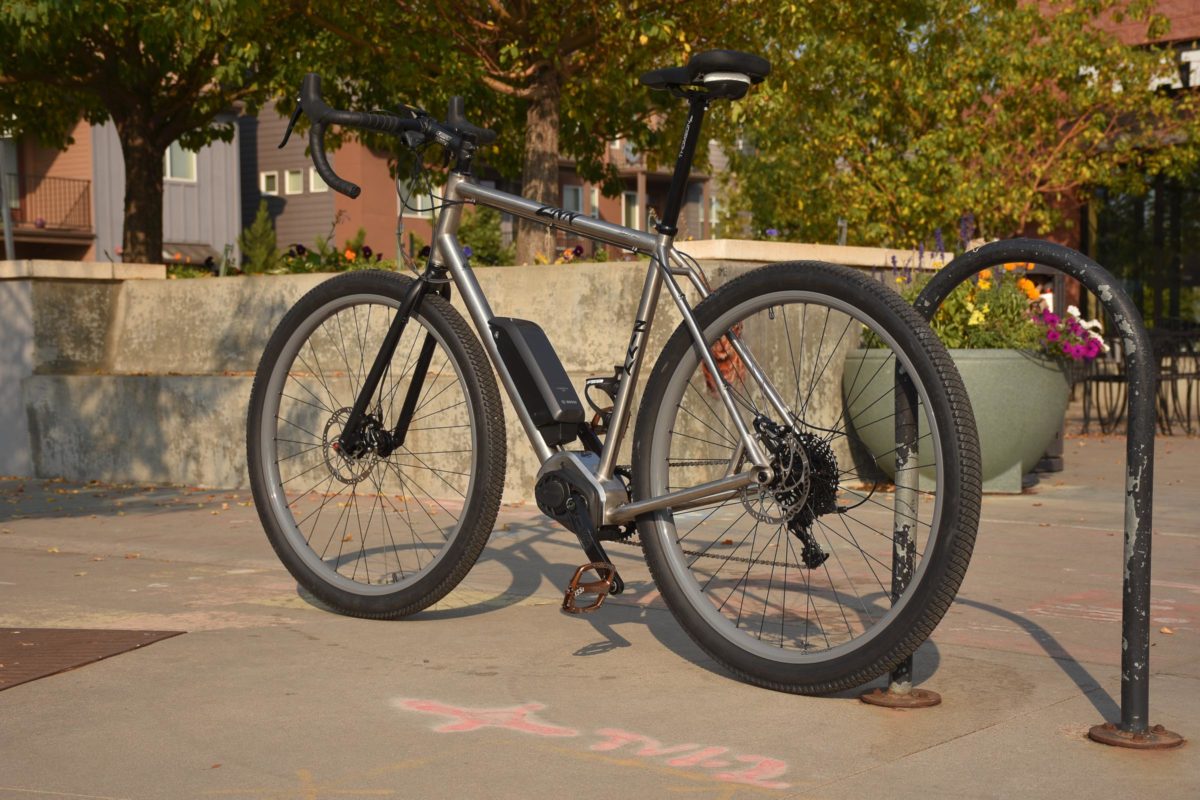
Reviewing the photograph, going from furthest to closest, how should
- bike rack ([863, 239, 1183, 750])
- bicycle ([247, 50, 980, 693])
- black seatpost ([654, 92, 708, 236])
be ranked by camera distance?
black seatpost ([654, 92, 708, 236]) < bicycle ([247, 50, 980, 693]) < bike rack ([863, 239, 1183, 750])

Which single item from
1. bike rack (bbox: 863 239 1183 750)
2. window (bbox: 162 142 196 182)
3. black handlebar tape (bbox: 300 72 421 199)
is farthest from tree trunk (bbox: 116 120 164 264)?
window (bbox: 162 142 196 182)

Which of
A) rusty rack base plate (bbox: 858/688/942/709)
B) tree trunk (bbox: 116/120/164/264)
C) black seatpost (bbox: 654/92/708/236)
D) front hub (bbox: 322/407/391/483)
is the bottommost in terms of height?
rusty rack base plate (bbox: 858/688/942/709)

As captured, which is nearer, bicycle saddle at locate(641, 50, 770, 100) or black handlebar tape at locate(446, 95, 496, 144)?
bicycle saddle at locate(641, 50, 770, 100)

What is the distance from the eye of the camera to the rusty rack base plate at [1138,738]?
3385 mm

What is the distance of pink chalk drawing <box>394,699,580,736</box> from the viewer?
11.8 feet

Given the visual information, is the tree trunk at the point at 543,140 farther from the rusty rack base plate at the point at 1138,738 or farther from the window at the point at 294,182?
the window at the point at 294,182

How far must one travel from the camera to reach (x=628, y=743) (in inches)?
137

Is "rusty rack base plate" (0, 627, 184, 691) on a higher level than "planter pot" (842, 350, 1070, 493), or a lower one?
lower

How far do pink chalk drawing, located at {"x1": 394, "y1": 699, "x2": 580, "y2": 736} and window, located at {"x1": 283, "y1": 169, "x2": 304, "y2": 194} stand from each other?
3781 centimetres

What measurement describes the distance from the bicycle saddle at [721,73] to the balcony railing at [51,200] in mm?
34395

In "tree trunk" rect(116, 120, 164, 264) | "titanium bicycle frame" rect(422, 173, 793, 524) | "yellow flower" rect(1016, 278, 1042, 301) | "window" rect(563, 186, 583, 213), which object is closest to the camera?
"titanium bicycle frame" rect(422, 173, 793, 524)

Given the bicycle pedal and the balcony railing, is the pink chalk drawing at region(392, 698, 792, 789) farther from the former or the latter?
the balcony railing

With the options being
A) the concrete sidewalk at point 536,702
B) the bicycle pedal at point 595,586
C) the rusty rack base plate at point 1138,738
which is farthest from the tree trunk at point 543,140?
→ the rusty rack base plate at point 1138,738

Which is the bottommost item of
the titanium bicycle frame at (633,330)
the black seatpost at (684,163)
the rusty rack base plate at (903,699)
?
the rusty rack base plate at (903,699)
